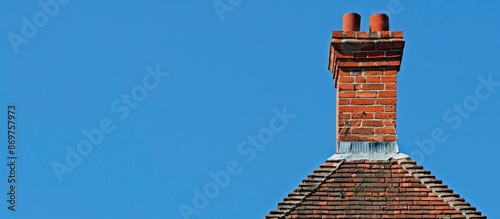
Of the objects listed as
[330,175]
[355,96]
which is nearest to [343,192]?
[330,175]

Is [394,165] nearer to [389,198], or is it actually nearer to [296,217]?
[389,198]

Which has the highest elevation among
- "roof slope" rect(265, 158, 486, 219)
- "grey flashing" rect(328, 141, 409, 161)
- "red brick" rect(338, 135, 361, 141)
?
"red brick" rect(338, 135, 361, 141)

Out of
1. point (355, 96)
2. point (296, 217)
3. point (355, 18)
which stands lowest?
point (296, 217)

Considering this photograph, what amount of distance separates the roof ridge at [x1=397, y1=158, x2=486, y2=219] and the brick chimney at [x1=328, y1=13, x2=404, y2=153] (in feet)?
1.29

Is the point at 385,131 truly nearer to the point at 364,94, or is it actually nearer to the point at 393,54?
the point at 364,94

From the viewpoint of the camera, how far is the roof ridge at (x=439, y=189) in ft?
28.3

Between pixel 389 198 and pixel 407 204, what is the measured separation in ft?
0.59

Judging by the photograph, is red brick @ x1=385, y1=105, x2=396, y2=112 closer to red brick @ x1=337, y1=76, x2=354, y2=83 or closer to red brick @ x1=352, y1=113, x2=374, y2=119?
red brick @ x1=352, y1=113, x2=374, y2=119

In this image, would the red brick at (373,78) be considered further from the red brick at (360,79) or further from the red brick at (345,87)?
Answer: the red brick at (345,87)

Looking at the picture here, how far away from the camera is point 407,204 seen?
8719 mm

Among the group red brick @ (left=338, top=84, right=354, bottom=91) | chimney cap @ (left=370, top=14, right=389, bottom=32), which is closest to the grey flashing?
red brick @ (left=338, top=84, right=354, bottom=91)

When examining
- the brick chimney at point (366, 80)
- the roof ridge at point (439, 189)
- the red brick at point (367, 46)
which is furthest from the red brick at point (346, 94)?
the roof ridge at point (439, 189)

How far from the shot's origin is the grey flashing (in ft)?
30.2

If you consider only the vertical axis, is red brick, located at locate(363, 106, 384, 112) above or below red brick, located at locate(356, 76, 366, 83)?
below
